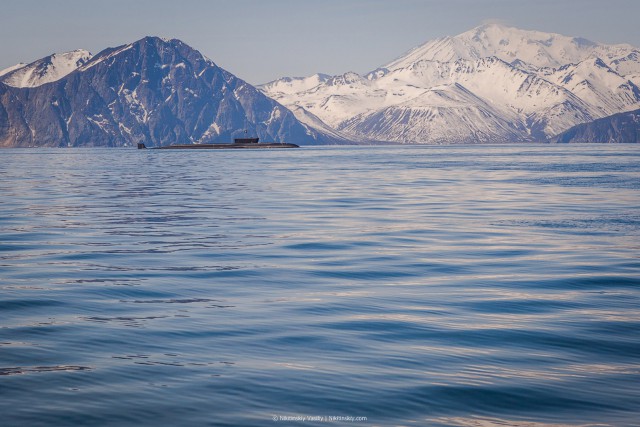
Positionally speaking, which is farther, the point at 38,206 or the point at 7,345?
the point at 38,206

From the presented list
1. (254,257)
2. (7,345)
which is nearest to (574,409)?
(7,345)

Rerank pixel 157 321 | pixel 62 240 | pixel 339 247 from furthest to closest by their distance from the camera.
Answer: pixel 62 240
pixel 339 247
pixel 157 321

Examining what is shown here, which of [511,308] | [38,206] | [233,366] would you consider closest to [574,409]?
[233,366]

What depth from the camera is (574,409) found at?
46.9 ft

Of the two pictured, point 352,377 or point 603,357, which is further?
point 603,357

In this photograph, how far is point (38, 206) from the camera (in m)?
62.8

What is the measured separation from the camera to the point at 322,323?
21.4m

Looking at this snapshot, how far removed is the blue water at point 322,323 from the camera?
14.5 meters

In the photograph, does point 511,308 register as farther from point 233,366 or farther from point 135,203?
point 135,203

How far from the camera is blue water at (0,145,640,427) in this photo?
47.4 feet

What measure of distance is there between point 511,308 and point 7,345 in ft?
45.6

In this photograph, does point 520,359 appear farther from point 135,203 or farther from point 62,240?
point 135,203

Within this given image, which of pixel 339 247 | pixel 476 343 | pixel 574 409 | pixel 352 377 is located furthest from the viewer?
pixel 339 247

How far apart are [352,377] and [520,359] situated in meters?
4.17
